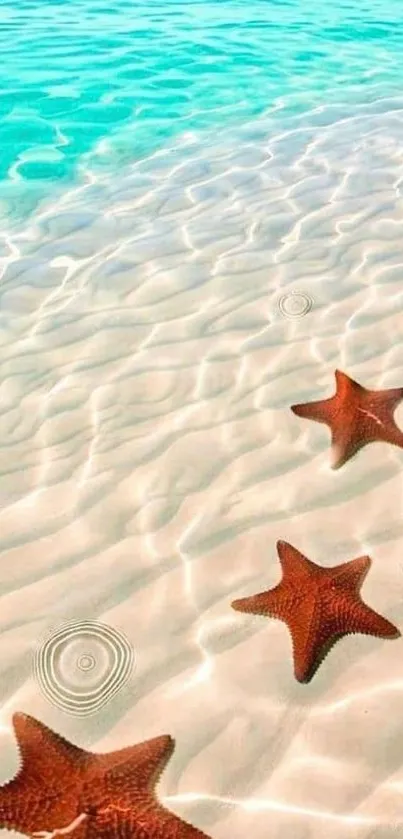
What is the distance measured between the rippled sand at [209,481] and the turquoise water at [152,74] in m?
1.85

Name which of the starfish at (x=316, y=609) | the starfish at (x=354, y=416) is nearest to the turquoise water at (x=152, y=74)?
the starfish at (x=354, y=416)

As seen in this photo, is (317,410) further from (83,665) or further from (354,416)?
(83,665)

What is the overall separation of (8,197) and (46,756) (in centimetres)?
599

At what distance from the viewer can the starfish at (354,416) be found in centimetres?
351

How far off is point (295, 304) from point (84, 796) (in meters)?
3.69

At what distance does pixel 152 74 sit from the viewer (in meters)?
10.8

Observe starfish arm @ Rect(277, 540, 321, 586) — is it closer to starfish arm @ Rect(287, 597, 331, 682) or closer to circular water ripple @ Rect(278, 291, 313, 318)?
starfish arm @ Rect(287, 597, 331, 682)

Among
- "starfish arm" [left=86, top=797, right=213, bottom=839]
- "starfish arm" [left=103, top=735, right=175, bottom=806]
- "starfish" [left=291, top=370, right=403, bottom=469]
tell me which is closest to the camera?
"starfish arm" [left=86, top=797, right=213, bottom=839]

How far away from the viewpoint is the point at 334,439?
3.65 meters

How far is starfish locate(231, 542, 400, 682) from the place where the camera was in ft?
8.48

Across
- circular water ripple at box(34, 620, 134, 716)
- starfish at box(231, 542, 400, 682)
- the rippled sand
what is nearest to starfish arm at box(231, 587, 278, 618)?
starfish at box(231, 542, 400, 682)

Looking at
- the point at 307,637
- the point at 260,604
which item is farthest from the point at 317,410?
the point at 307,637

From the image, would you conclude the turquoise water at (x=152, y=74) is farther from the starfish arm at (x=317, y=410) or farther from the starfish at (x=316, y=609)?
the starfish at (x=316, y=609)

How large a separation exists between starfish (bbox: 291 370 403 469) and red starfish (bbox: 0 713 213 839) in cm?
189
